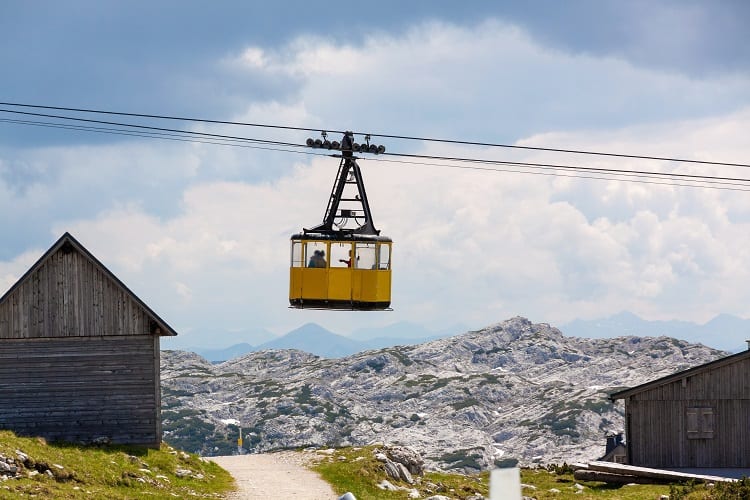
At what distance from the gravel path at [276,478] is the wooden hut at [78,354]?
5.04 meters

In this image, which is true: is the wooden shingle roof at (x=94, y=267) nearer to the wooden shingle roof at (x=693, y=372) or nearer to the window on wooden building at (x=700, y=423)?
the wooden shingle roof at (x=693, y=372)

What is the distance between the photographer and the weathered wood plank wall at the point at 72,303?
41281 millimetres

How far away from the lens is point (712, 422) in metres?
49.1

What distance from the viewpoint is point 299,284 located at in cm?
3359

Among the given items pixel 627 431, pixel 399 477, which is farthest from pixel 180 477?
pixel 627 431

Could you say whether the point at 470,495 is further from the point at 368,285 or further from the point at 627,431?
the point at 627,431

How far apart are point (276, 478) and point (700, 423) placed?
25293 mm

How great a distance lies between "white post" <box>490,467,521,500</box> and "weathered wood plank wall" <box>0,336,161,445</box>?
36232 millimetres

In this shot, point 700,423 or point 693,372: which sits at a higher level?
point 693,372

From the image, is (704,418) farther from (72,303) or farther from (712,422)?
(72,303)

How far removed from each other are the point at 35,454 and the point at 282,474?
1126 centimetres

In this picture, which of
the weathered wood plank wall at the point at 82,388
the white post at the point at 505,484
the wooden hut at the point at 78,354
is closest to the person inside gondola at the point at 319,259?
the wooden hut at the point at 78,354

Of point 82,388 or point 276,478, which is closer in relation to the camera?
point 276,478

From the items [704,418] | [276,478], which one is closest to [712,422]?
[704,418]
